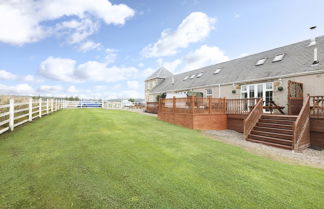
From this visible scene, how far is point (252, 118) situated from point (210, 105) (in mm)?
2652

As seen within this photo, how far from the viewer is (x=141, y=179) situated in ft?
10.2

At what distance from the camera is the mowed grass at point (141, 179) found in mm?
2457

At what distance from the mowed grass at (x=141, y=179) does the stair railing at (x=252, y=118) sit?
402cm

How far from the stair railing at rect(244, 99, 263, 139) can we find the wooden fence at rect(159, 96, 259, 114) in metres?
0.84

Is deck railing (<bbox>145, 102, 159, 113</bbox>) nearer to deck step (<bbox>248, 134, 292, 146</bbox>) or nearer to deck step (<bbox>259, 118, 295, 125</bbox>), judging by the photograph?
deck step (<bbox>259, 118, 295, 125</bbox>)

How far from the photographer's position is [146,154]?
4492 millimetres

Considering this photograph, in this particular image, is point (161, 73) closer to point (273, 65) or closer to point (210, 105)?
point (273, 65)

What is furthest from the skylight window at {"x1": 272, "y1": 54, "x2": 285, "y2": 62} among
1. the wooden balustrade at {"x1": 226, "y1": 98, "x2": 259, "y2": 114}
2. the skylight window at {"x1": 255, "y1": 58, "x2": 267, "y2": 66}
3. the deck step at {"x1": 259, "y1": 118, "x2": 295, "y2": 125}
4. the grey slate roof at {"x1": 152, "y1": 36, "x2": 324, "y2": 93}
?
the deck step at {"x1": 259, "y1": 118, "x2": 295, "y2": 125}

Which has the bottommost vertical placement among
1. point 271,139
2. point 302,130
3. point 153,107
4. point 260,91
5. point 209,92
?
point 271,139

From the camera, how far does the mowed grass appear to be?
2457mm

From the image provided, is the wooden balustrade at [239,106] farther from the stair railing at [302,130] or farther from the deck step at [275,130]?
the stair railing at [302,130]

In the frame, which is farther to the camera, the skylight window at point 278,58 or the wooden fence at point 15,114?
the skylight window at point 278,58

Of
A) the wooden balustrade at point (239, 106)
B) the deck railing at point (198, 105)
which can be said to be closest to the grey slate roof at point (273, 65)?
the wooden balustrade at point (239, 106)

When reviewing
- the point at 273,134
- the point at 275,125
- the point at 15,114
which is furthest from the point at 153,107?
the point at 273,134
